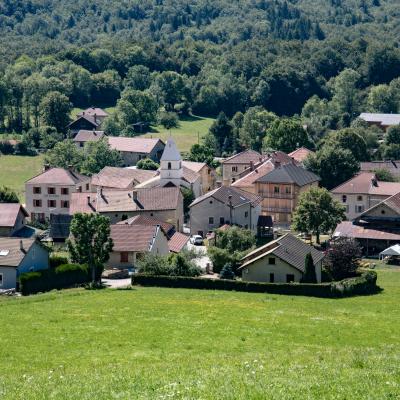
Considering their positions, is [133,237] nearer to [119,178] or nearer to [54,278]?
[54,278]

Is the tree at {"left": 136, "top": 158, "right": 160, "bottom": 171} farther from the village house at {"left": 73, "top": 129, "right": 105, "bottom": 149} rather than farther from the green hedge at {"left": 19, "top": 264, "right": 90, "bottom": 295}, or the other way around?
the green hedge at {"left": 19, "top": 264, "right": 90, "bottom": 295}

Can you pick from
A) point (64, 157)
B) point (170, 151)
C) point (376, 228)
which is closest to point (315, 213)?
point (376, 228)

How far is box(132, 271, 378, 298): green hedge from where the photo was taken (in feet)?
172

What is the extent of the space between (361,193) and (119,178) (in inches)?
882

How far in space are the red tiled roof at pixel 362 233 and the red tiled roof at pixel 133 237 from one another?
1564 centimetres

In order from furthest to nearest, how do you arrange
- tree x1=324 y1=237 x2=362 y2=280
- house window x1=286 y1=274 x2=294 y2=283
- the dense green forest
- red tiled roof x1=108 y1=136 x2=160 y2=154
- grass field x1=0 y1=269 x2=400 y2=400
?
the dense green forest → red tiled roof x1=108 y1=136 x2=160 y2=154 → tree x1=324 y1=237 x2=362 y2=280 → house window x1=286 y1=274 x2=294 y2=283 → grass field x1=0 y1=269 x2=400 y2=400

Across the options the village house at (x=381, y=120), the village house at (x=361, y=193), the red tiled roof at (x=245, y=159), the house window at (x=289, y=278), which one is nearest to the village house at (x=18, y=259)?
the house window at (x=289, y=278)

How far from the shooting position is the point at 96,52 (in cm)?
17888

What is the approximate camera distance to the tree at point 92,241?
5538 cm

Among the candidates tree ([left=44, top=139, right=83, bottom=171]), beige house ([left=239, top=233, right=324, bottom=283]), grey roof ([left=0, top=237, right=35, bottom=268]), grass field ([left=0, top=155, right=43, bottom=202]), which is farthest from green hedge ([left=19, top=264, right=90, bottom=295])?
tree ([left=44, top=139, right=83, bottom=171])

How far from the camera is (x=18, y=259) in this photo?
184 feet

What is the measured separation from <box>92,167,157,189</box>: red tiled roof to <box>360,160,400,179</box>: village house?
20423 millimetres

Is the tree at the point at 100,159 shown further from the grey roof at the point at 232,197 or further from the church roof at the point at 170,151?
the grey roof at the point at 232,197

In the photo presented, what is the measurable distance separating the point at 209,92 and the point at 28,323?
121 m
